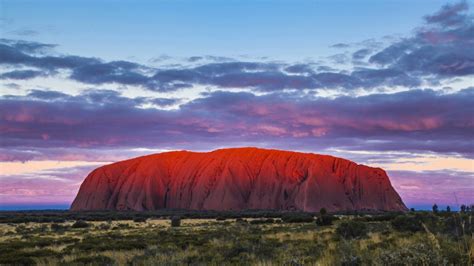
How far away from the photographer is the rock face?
10375cm

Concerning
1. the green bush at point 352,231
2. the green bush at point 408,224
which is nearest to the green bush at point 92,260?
the green bush at point 352,231

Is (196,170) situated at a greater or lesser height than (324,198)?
greater

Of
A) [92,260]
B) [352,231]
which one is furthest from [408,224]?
[92,260]

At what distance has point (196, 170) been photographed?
11638 centimetres

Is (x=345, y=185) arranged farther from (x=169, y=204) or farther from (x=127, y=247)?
(x=127, y=247)

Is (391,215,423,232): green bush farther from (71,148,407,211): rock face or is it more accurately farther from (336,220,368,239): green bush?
(71,148,407,211): rock face

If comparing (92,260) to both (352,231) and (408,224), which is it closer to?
(352,231)

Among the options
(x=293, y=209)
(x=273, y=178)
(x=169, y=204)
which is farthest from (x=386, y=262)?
(x=169, y=204)

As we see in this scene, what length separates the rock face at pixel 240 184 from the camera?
10375 centimetres

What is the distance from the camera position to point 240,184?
108 metres

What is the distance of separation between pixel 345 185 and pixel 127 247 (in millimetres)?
93668

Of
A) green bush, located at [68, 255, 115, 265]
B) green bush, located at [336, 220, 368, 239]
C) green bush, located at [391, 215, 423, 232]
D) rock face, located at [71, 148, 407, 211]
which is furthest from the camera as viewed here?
rock face, located at [71, 148, 407, 211]

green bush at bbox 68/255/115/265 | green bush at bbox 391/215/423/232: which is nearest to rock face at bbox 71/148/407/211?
green bush at bbox 391/215/423/232

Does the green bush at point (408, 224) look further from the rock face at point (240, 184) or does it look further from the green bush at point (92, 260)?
the rock face at point (240, 184)
